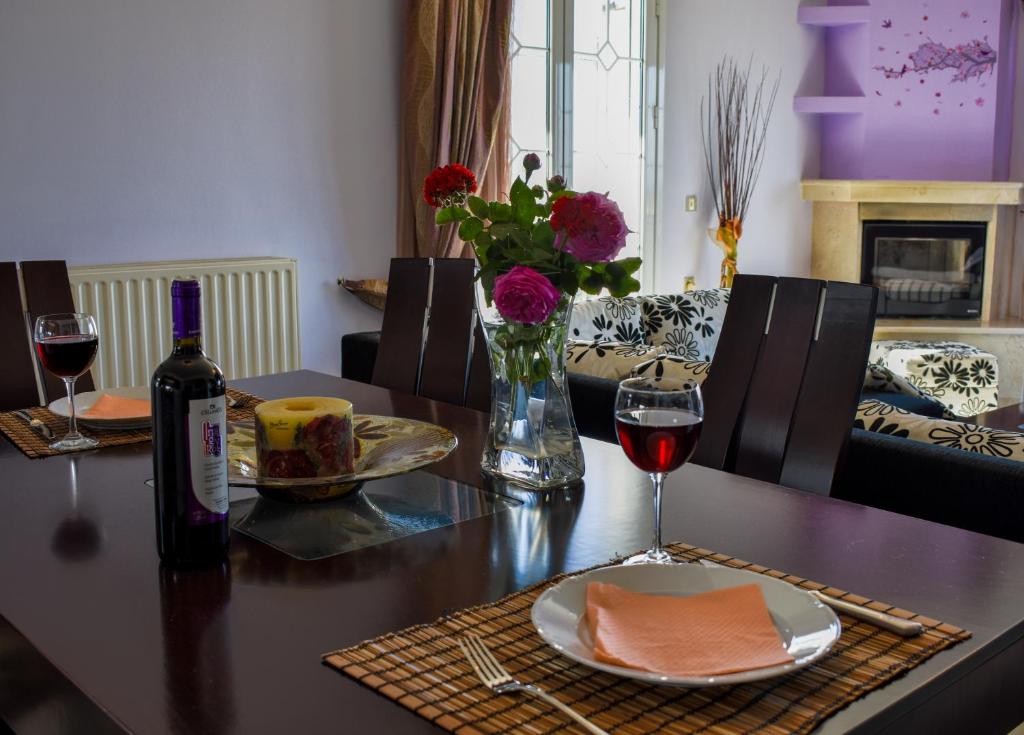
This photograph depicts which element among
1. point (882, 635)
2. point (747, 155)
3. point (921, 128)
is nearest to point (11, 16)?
point (882, 635)

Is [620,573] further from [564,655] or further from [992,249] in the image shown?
[992,249]

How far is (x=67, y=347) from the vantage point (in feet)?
5.54

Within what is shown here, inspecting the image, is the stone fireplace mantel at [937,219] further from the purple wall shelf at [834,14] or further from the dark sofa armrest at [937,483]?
the dark sofa armrest at [937,483]

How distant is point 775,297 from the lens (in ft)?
6.09

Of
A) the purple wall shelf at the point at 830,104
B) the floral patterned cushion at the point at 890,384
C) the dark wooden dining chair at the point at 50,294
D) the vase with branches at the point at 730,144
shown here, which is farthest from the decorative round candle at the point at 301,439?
the purple wall shelf at the point at 830,104

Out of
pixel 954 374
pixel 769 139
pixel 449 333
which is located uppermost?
pixel 769 139

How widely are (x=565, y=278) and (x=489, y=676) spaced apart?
24.8 inches

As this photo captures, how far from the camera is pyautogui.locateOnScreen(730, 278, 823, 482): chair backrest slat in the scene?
177 centimetres

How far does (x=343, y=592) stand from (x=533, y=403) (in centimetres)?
45

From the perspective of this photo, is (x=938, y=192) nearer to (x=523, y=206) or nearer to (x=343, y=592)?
(x=523, y=206)

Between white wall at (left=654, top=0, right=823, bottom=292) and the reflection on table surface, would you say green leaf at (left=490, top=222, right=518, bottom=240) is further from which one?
white wall at (left=654, top=0, right=823, bottom=292)

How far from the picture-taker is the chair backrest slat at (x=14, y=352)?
232 centimetres

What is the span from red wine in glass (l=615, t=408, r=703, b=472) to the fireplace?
5.84 meters

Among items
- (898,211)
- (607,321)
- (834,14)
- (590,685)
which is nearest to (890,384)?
(607,321)
